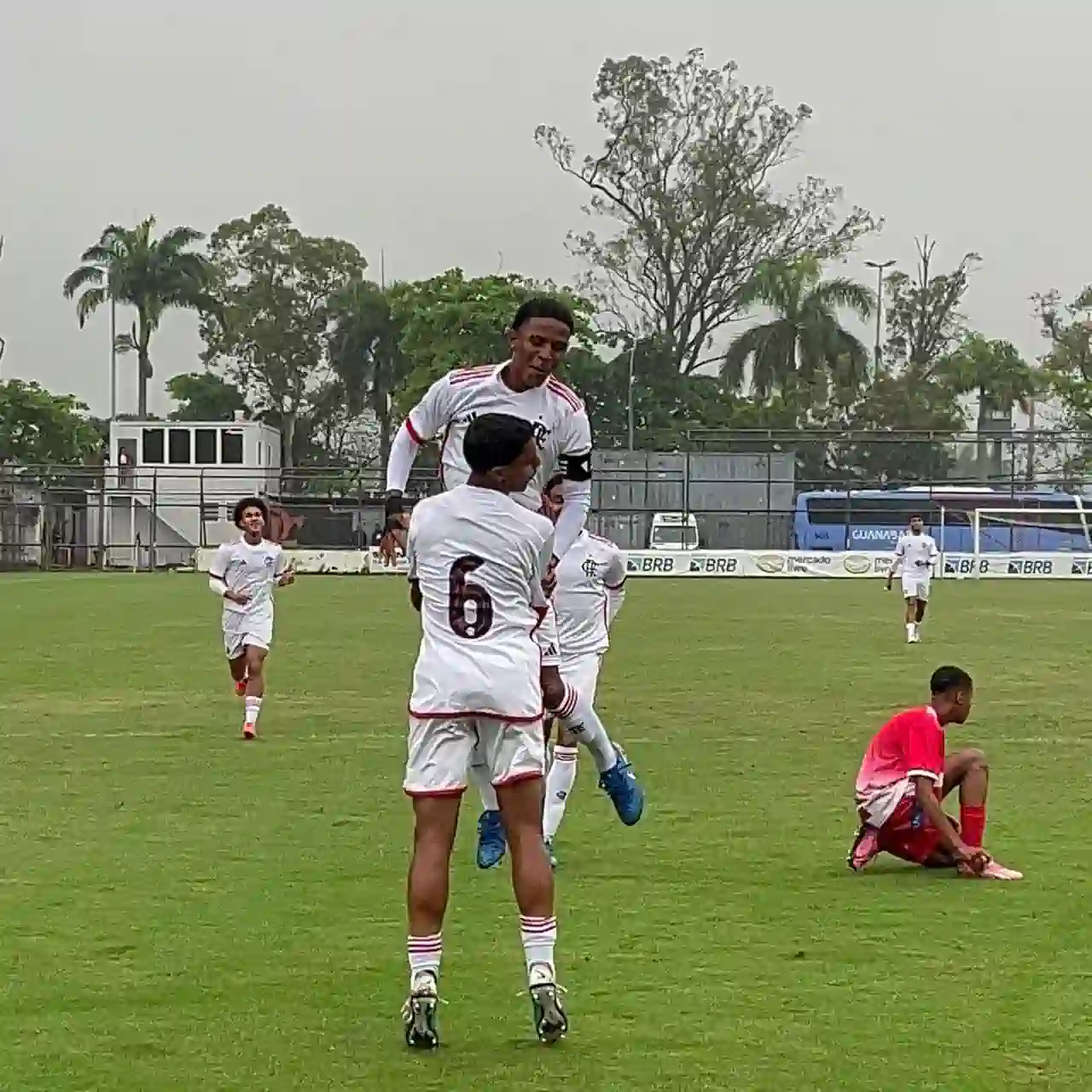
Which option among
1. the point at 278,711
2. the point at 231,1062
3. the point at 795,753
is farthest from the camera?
the point at 278,711

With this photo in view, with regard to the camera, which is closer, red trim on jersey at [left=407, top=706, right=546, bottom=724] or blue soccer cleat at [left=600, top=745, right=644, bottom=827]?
red trim on jersey at [left=407, top=706, right=546, bottom=724]

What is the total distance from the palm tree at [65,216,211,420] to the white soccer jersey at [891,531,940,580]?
48.1 meters

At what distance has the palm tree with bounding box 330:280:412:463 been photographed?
79.2 metres

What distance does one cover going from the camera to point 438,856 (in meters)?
6.19

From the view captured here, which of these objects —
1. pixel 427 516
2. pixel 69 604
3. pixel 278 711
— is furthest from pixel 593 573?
pixel 69 604

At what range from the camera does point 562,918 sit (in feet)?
26.9

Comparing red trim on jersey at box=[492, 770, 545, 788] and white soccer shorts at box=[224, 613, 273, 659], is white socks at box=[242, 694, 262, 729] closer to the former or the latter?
white soccer shorts at box=[224, 613, 273, 659]

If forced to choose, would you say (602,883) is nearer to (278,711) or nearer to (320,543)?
(278,711)

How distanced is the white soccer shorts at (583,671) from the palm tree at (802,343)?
6302cm

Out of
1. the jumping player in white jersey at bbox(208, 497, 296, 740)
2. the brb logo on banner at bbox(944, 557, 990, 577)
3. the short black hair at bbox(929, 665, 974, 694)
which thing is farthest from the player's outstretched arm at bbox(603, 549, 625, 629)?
the brb logo on banner at bbox(944, 557, 990, 577)

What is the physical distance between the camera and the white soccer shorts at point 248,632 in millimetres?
16484

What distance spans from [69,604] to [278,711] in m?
21.7

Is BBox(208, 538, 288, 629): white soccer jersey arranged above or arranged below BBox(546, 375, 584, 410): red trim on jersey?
below

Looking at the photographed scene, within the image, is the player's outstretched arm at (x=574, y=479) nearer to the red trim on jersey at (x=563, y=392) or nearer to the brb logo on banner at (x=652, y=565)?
the red trim on jersey at (x=563, y=392)
